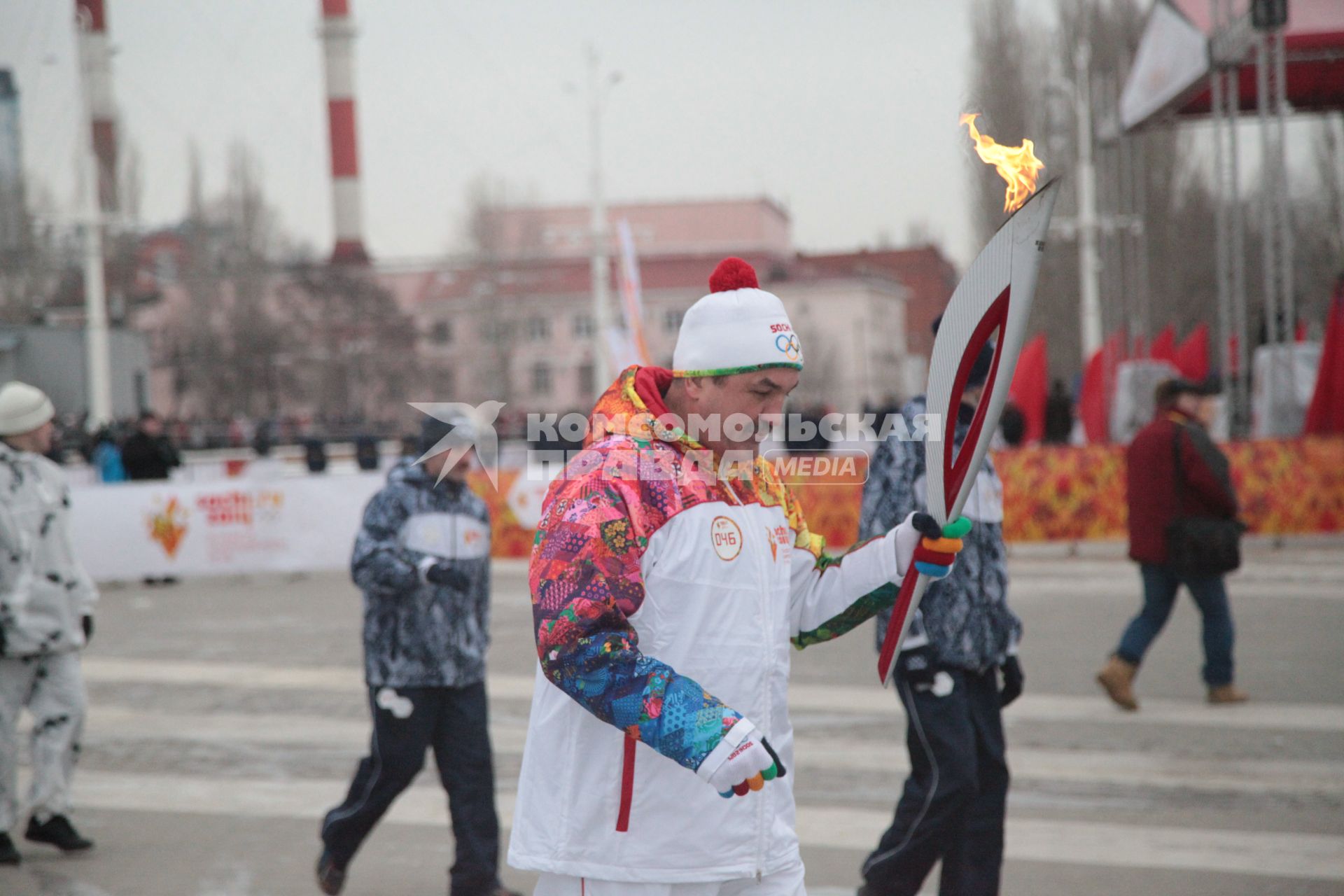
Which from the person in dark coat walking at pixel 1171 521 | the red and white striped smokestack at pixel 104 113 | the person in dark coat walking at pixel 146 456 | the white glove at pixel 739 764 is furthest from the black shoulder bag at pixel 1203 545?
the red and white striped smokestack at pixel 104 113

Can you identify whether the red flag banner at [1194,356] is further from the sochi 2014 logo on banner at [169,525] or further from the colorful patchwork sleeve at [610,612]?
the colorful patchwork sleeve at [610,612]

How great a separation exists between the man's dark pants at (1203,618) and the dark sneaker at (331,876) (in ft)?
14.1

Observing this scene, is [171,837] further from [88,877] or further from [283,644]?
[283,644]

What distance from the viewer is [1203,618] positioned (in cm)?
718

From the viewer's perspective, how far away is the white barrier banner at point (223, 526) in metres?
13.7

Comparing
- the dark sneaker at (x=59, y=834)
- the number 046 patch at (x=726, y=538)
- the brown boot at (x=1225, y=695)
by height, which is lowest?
the brown boot at (x=1225, y=695)

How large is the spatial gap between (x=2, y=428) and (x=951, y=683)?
3.73 meters

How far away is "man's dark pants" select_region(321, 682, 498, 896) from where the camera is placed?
15.0ft

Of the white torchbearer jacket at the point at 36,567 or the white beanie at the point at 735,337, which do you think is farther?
the white torchbearer jacket at the point at 36,567

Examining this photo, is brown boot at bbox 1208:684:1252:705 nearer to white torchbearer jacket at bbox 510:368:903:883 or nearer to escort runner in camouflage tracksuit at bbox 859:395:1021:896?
escort runner in camouflage tracksuit at bbox 859:395:1021:896

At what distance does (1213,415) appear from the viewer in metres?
7.97

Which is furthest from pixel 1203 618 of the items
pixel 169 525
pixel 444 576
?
pixel 169 525

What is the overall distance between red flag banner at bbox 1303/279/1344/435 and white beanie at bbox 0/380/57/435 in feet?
40.5

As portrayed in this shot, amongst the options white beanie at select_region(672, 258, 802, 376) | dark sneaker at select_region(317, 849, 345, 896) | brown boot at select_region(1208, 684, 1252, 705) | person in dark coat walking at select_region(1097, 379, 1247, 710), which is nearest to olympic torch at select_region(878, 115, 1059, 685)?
white beanie at select_region(672, 258, 802, 376)
